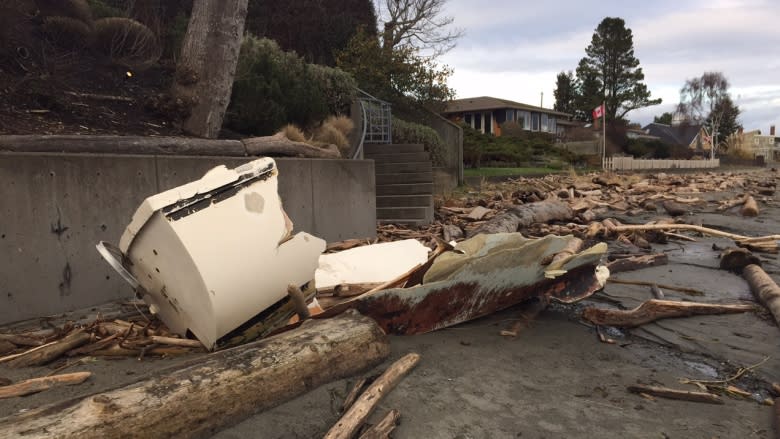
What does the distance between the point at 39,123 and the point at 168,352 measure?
379 cm

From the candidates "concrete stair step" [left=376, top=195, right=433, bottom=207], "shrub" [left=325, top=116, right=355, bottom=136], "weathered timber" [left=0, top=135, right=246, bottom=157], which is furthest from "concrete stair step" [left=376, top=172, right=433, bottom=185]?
"weathered timber" [left=0, top=135, right=246, bottom=157]

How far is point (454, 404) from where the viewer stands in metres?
2.47

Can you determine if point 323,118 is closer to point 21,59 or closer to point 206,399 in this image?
point 21,59

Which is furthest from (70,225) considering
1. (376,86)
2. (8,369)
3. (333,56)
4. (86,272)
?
(333,56)

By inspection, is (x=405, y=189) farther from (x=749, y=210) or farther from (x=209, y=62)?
(x=749, y=210)

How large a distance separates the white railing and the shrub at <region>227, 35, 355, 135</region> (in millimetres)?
23372

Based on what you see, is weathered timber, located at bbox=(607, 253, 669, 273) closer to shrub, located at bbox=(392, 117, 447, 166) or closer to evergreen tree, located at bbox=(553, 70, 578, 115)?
shrub, located at bbox=(392, 117, 447, 166)

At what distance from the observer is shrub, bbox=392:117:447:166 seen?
13637 mm

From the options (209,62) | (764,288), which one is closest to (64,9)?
(209,62)

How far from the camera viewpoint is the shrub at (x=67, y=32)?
23.6ft

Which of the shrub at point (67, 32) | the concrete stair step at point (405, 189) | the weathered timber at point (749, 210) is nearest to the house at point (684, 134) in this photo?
the weathered timber at point (749, 210)

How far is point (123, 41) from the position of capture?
25.1 feet

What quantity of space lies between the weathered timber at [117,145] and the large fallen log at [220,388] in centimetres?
320

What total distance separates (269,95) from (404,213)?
327 centimetres
